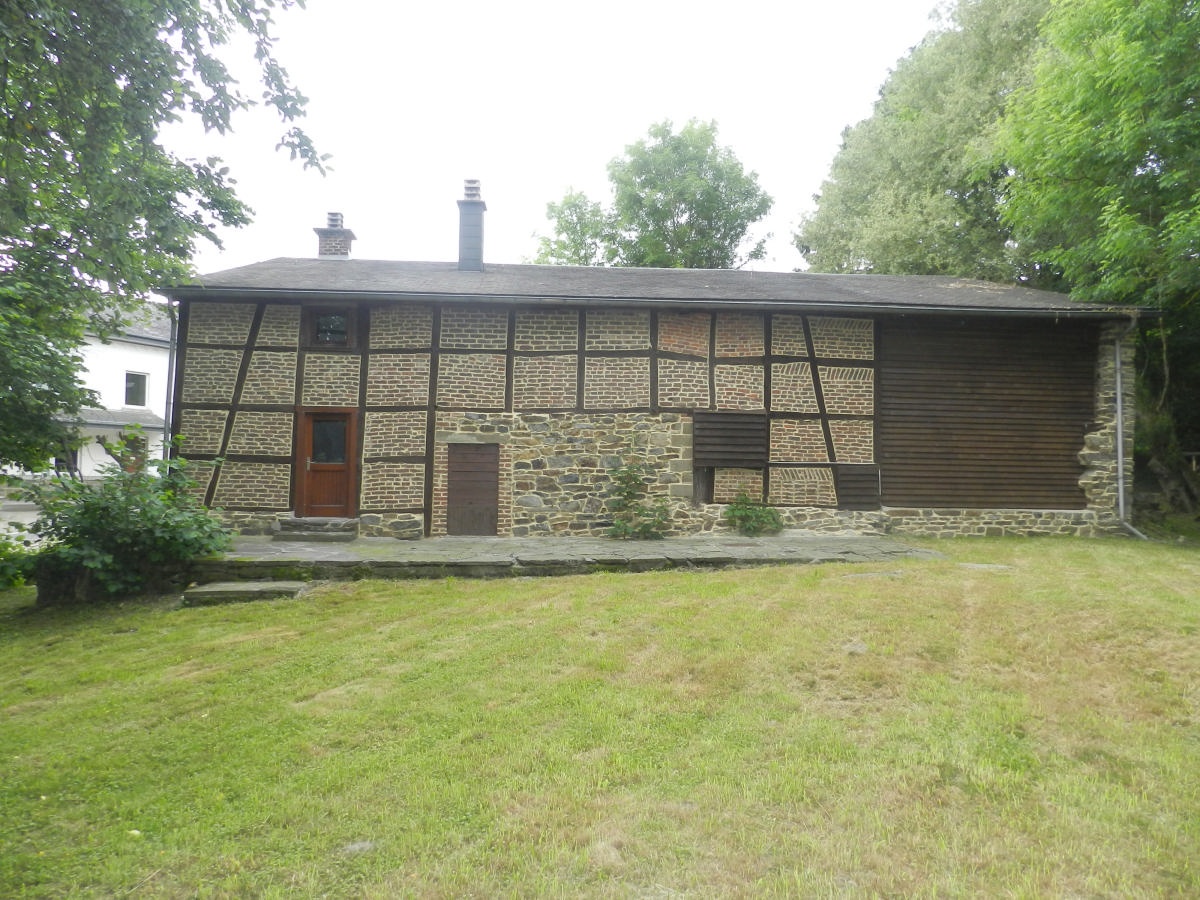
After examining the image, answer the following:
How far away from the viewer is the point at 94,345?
21.2m

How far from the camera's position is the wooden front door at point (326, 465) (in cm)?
1024

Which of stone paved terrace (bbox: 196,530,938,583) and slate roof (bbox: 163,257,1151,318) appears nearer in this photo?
stone paved terrace (bbox: 196,530,938,583)

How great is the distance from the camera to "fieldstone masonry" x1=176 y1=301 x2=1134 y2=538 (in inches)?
403

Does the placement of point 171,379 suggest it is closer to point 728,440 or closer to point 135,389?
point 728,440

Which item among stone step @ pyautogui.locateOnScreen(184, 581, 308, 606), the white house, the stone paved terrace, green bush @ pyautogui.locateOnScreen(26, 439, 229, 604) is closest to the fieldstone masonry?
the stone paved terrace

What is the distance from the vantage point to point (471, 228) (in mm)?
12922

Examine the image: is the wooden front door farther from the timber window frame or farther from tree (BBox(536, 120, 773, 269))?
tree (BBox(536, 120, 773, 269))

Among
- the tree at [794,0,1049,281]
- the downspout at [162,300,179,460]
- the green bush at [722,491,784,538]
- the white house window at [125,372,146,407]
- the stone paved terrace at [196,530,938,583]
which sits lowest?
the stone paved terrace at [196,530,938,583]

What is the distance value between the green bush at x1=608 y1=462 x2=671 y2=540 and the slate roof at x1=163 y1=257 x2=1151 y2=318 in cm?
259

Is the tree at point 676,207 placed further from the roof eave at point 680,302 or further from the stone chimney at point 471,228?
the roof eave at point 680,302

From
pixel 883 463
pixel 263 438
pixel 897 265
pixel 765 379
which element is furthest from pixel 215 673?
pixel 897 265

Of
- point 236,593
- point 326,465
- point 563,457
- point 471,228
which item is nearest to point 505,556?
point 563,457

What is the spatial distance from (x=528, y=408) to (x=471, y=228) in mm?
4655

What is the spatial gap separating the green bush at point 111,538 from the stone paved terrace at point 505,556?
15.6 inches
